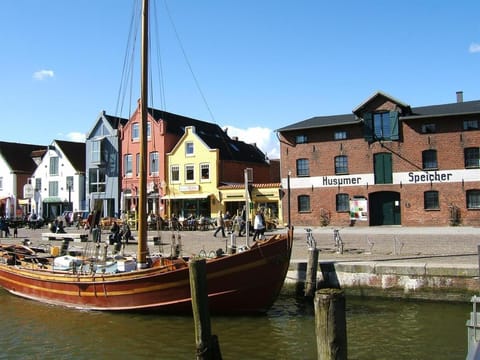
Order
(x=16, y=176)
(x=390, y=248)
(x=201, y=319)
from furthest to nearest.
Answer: (x=16, y=176), (x=390, y=248), (x=201, y=319)

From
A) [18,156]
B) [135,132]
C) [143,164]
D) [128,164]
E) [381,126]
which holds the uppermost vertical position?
[135,132]

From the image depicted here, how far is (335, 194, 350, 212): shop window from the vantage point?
34188 millimetres

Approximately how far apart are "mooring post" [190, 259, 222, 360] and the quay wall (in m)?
6.60

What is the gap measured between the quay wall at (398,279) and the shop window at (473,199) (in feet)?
59.7

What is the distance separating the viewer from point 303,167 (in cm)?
3584

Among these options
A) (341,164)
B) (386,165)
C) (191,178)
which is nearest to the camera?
(386,165)

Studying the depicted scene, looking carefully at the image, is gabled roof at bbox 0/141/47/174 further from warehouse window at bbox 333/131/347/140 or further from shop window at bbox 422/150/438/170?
shop window at bbox 422/150/438/170

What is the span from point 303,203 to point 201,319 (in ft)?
88.7

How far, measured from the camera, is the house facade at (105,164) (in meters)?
47.8

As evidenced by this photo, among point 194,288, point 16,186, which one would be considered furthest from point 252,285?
point 16,186

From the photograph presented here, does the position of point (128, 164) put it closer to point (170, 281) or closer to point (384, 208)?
point (384, 208)

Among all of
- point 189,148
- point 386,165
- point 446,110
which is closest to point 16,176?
point 189,148

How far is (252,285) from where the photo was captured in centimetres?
1292

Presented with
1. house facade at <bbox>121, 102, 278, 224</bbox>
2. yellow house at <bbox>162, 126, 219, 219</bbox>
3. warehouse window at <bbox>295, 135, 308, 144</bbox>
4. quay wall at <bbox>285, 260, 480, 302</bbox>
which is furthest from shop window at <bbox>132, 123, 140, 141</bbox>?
quay wall at <bbox>285, 260, 480, 302</bbox>
